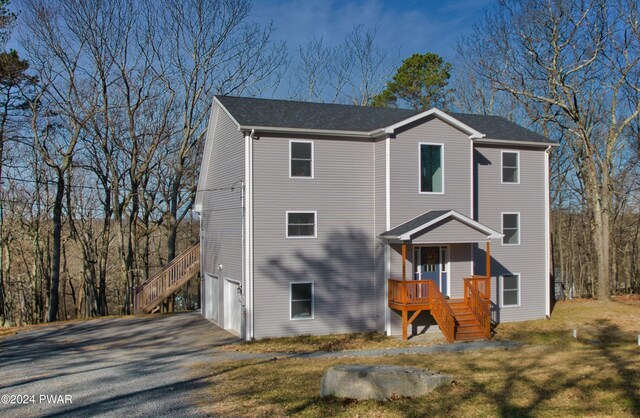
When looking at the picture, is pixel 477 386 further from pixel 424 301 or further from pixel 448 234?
pixel 448 234

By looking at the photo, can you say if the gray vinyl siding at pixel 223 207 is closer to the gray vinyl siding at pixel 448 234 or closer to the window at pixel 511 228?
the gray vinyl siding at pixel 448 234

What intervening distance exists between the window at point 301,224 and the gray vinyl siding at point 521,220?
6742 millimetres

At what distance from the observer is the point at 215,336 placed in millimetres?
20125

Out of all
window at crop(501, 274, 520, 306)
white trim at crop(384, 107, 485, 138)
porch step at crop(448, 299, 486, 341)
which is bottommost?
porch step at crop(448, 299, 486, 341)

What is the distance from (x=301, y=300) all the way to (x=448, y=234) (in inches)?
217

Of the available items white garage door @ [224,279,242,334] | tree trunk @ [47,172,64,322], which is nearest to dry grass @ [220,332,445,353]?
white garage door @ [224,279,242,334]

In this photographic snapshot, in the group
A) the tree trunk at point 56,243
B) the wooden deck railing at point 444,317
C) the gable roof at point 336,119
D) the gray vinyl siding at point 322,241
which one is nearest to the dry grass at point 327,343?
the wooden deck railing at point 444,317

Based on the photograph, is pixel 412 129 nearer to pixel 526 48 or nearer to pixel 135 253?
pixel 526 48

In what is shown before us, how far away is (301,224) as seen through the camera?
19828mm

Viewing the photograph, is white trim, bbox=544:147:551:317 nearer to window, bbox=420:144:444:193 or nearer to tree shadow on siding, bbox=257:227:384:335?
window, bbox=420:144:444:193

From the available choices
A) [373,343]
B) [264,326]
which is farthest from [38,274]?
[373,343]

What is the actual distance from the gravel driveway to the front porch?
239 inches

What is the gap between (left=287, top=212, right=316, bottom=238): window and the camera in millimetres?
19719

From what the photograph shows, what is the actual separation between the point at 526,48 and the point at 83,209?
29.2 metres
